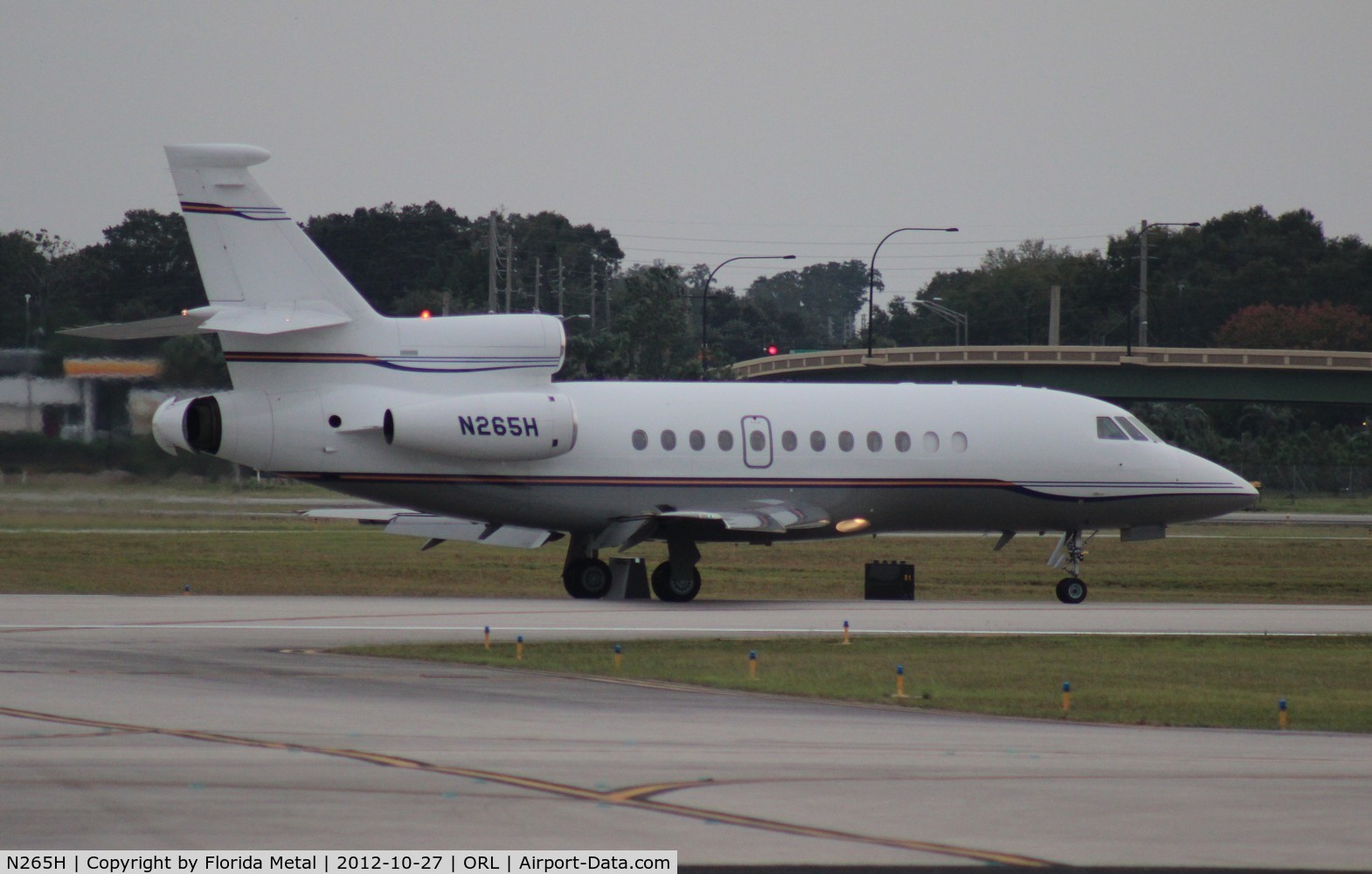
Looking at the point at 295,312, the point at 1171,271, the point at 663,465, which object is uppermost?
the point at 1171,271

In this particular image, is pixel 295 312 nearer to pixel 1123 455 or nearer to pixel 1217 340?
pixel 1123 455

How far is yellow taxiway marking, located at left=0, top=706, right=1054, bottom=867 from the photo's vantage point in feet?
28.8

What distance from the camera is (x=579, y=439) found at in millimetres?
26781

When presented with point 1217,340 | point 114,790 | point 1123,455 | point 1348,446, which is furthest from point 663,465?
point 1217,340

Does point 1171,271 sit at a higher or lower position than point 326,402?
higher

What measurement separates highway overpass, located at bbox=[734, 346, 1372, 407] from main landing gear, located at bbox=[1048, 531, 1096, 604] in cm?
3997

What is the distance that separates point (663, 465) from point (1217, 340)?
105845 millimetres

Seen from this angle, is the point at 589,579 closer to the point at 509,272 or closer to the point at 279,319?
the point at 279,319

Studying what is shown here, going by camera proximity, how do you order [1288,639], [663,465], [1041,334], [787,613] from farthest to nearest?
[1041,334]
[663,465]
[787,613]
[1288,639]

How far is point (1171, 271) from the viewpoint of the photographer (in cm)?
13400

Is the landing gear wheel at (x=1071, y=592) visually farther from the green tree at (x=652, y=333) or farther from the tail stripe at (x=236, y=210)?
the green tree at (x=652, y=333)

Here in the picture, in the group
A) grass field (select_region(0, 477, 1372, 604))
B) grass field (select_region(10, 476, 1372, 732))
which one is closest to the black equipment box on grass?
grass field (select_region(0, 477, 1372, 604))

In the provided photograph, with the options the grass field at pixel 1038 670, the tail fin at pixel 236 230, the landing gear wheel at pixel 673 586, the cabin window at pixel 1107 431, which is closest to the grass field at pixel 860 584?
the grass field at pixel 1038 670
